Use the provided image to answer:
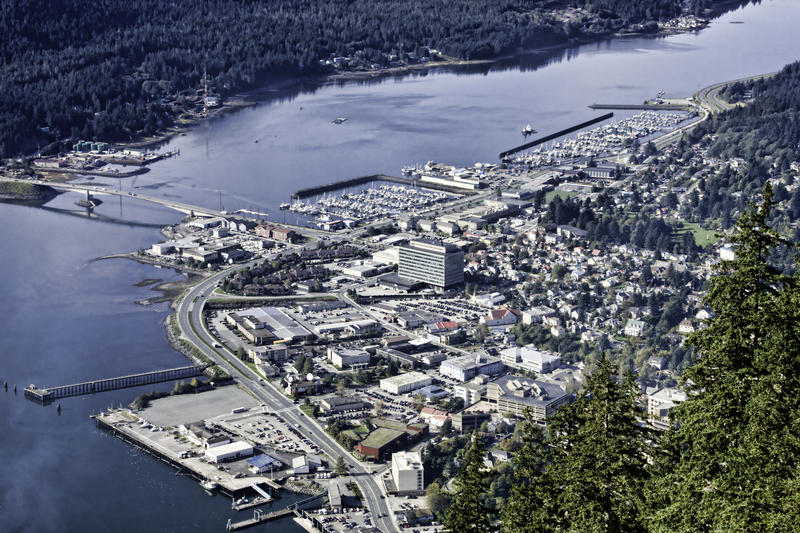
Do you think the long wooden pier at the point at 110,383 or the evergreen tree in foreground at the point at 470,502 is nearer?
the evergreen tree in foreground at the point at 470,502

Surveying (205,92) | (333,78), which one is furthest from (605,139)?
(333,78)

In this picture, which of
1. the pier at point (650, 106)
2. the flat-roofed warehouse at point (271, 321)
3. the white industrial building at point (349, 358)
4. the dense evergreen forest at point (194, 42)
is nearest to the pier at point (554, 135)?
the pier at point (650, 106)

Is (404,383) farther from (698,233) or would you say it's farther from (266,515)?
(698,233)

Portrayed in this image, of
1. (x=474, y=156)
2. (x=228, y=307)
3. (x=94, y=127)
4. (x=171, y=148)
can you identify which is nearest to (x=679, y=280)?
(x=228, y=307)

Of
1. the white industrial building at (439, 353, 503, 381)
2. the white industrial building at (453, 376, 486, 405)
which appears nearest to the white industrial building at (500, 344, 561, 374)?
the white industrial building at (439, 353, 503, 381)

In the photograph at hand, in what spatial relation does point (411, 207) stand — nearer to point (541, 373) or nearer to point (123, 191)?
point (123, 191)

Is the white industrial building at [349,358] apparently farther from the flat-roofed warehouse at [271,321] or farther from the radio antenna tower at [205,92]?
the radio antenna tower at [205,92]

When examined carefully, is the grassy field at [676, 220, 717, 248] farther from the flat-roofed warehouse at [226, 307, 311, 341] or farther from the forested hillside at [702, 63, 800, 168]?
the flat-roofed warehouse at [226, 307, 311, 341]
